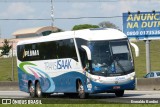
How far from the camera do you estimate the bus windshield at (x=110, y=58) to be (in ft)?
92.3

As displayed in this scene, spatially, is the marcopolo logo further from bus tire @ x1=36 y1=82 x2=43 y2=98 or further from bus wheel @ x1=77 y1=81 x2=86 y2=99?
bus wheel @ x1=77 y1=81 x2=86 y2=99

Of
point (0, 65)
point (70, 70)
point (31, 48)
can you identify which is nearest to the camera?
point (70, 70)

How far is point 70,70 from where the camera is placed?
1192 inches

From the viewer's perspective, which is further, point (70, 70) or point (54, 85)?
point (54, 85)

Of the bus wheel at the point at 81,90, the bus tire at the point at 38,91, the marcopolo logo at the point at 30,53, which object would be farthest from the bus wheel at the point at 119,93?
the marcopolo logo at the point at 30,53

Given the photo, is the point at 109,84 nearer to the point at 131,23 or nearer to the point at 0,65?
the point at 131,23

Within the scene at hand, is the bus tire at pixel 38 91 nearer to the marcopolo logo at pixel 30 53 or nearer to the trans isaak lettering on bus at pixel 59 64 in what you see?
the marcopolo logo at pixel 30 53

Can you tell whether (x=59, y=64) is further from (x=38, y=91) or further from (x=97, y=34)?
(x=38, y=91)

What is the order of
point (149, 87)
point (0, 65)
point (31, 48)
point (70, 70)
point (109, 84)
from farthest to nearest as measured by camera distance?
point (0, 65) → point (149, 87) → point (31, 48) → point (70, 70) → point (109, 84)

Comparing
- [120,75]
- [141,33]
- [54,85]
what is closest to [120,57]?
[120,75]

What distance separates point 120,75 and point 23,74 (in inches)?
392

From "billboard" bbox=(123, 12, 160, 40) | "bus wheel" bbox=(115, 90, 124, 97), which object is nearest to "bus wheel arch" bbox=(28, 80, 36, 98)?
"bus wheel" bbox=(115, 90, 124, 97)

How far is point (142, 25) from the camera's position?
59.0m

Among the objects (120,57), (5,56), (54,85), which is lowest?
(5,56)
